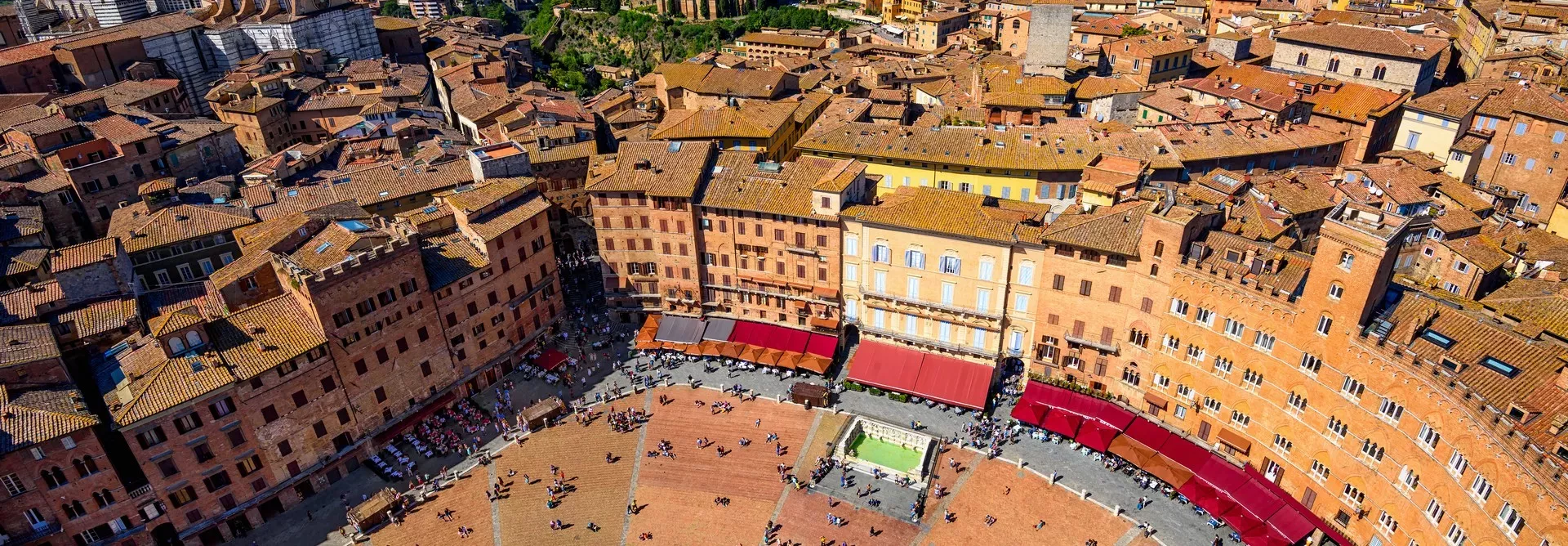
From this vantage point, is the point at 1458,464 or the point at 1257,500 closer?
the point at 1458,464

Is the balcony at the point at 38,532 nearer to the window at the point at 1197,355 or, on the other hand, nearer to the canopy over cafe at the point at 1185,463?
the canopy over cafe at the point at 1185,463

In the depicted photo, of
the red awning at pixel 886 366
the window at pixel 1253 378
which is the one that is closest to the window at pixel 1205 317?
the window at pixel 1253 378

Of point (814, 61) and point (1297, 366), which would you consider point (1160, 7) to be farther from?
point (1297, 366)

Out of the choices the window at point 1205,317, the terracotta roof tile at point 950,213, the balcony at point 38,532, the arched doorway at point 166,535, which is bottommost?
the arched doorway at point 166,535

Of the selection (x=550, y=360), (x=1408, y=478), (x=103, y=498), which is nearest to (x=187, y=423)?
(x=103, y=498)

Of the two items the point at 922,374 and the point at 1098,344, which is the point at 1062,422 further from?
the point at 922,374

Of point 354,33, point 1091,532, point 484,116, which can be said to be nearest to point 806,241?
point 1091,532
